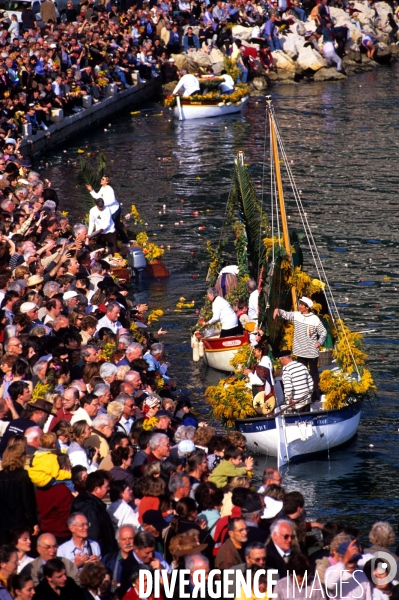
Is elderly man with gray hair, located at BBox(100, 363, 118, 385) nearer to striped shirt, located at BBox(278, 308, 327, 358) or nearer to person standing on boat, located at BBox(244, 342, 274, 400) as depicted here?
person standing on boat, located at BBox(244, 342, 274, 400)

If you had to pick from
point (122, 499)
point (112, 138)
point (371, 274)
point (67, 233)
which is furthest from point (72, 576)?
point (112, 138)

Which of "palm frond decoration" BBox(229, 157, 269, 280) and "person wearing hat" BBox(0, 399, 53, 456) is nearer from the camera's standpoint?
"person wearing hat" BBox(0, 399, 53, 456)

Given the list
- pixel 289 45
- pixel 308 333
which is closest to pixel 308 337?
pixel 308 333

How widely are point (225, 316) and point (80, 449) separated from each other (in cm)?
903

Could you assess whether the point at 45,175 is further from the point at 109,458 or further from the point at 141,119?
the point at 109,458

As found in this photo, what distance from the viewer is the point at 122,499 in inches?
441

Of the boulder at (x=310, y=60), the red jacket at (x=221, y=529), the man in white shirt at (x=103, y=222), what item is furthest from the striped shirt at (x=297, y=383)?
the boulder at (x=310, y=60)

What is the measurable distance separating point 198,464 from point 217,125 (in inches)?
1357

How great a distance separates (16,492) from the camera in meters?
10.9

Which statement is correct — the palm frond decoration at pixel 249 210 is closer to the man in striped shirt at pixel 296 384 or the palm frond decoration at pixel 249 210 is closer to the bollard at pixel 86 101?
the man in striped shirt at pixel 296 384

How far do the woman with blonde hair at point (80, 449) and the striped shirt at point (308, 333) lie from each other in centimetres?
611

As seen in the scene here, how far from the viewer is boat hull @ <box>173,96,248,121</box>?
46.1 m

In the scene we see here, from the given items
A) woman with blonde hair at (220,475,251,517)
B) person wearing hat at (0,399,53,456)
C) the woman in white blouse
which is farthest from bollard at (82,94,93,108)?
the woman in white blouse

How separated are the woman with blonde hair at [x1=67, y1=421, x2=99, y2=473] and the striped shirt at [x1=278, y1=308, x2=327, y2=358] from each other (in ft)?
20.1
